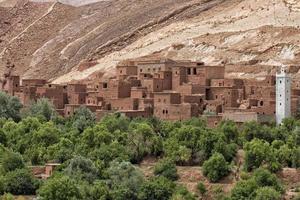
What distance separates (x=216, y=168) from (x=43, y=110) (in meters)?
13.0

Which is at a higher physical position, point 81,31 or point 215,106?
point 81,31

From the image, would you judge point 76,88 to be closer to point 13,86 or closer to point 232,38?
point 13,86

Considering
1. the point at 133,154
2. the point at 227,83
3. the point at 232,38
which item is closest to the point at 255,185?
the point at 133,154

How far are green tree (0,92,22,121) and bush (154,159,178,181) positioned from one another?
12863 millimetres

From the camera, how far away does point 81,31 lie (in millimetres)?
83125

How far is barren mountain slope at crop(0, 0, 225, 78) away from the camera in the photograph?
7544 centimetres

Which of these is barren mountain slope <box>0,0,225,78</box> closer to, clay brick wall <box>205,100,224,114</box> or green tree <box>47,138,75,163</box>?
clay brick wall <box>205,100,224,114</box>

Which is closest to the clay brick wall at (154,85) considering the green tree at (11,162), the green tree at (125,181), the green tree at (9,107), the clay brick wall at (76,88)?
the clay brick wall at (76,88)

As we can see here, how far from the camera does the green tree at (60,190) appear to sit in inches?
1549

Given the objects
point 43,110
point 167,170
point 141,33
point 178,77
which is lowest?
point 167,170

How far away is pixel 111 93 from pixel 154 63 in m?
3.48

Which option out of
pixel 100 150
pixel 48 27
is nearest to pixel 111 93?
pixel 100 150

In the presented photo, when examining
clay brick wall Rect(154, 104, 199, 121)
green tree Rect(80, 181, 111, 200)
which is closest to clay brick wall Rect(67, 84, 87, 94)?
clay brick wall Rect(154, 104, 199, 121)

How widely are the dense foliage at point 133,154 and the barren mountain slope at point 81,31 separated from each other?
24414 mm
